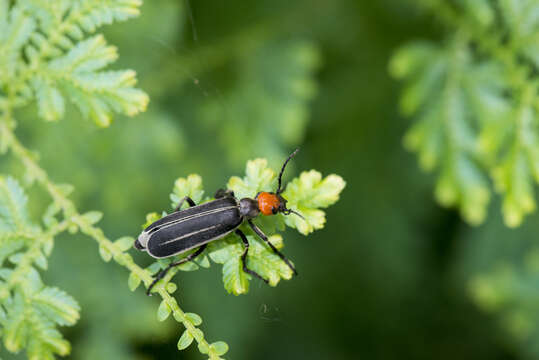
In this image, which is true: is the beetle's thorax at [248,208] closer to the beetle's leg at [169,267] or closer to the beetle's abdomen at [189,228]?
the beetle's abdomen at [189,228]

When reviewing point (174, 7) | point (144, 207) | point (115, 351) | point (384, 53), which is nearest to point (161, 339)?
point (115, 351)

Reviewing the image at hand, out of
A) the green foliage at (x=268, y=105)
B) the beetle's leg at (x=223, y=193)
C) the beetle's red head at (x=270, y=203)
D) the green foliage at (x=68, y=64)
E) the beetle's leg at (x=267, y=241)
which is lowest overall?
the beetle's leg at (x=267, y=241)

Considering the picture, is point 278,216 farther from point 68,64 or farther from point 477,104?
point 477,104

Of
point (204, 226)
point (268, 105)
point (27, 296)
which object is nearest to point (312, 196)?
point (204, 226)

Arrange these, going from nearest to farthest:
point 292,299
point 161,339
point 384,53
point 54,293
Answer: point 54,293 < point 161,339 < point 384,53 < point 292,299

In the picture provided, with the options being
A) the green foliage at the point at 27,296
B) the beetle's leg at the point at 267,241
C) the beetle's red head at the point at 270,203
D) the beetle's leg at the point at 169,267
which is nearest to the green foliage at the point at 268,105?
the beetle's red head at the point at 270,203

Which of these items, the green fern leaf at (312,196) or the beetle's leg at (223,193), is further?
the beetle's leg at (223,193)

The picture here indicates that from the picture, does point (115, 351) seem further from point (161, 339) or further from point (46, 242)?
point (46, 242)
